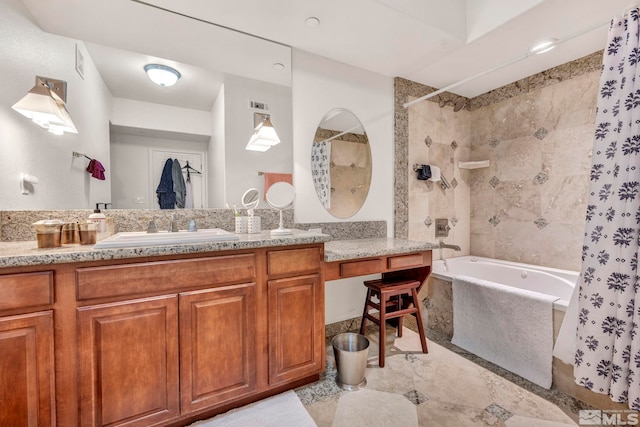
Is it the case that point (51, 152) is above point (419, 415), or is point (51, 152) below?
above

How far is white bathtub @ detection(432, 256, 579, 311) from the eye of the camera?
2338mm

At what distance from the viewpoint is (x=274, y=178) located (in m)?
2.15

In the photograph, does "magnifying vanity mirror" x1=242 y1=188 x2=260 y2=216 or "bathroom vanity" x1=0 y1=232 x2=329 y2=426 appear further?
"magnifying vanity mirror" x1=242 y1=188 x2=260 y2=216

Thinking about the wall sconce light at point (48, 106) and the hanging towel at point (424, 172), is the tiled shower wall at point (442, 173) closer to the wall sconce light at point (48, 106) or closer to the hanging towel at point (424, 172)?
the hanging towel at point (424, 172)

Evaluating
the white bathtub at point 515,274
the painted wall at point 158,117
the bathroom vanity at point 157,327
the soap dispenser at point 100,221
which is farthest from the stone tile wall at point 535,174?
the soap dispenser at point 100,221

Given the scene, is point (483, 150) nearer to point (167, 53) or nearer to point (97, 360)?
point (167, 53)

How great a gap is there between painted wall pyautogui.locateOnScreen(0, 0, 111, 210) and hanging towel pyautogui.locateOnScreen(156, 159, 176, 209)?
0.90 ft

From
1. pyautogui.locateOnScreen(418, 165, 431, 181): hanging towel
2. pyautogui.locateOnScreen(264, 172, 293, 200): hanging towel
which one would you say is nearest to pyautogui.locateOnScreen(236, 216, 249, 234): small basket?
pyautogui.locateOnScreen(264, 172, 293, 200): hanging towel

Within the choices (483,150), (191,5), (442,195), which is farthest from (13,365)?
(483,150)

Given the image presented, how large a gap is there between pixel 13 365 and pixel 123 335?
1.10 ft

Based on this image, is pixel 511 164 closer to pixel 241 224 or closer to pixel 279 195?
pixel 279 195

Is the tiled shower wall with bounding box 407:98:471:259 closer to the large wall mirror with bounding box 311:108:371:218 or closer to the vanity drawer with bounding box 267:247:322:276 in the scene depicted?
the large wall mirror with bounding box 311:108:371:218

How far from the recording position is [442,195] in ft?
10.0

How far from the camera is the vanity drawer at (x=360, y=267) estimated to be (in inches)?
70.4
